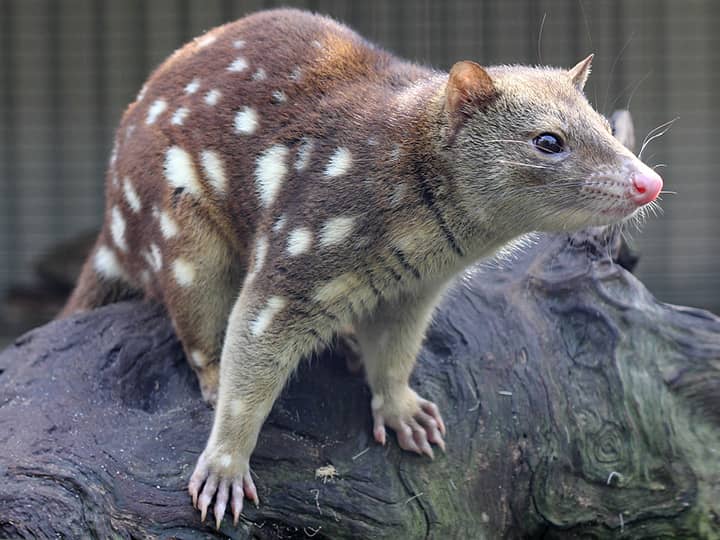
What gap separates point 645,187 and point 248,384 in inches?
55.2

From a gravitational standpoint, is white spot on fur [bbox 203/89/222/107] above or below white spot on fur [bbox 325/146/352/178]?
below

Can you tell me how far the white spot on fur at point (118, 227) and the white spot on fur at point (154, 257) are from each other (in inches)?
8.3

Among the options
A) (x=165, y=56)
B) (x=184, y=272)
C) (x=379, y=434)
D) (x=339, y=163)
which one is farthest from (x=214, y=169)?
(x=165, y=56)

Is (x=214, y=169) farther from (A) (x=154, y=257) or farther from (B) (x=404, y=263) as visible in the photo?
(B) (x=404, y=263)

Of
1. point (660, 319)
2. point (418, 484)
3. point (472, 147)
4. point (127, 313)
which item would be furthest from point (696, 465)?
point (127, 313)

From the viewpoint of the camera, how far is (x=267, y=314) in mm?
3580

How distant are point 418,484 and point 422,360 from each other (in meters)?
0.58

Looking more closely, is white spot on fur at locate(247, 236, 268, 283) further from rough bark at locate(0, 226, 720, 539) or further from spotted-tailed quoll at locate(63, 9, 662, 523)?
rough bark at locate(0, 226, 720, 539)

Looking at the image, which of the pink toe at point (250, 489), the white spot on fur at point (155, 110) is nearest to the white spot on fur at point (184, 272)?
the white spot on fur at point (155, 110)

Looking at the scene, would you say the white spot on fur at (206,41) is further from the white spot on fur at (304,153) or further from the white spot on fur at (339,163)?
the white spot on fur at (339,163)

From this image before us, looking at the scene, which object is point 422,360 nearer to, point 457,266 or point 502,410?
point 502,410

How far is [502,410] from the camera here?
4020 millimetres

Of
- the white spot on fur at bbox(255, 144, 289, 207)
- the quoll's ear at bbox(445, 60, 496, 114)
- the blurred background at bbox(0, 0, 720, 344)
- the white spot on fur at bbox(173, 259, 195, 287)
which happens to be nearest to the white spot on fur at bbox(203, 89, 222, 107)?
the white spot on fur at bbox(255, 144, 289, 207)

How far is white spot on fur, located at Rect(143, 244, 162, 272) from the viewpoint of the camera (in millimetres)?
4027
